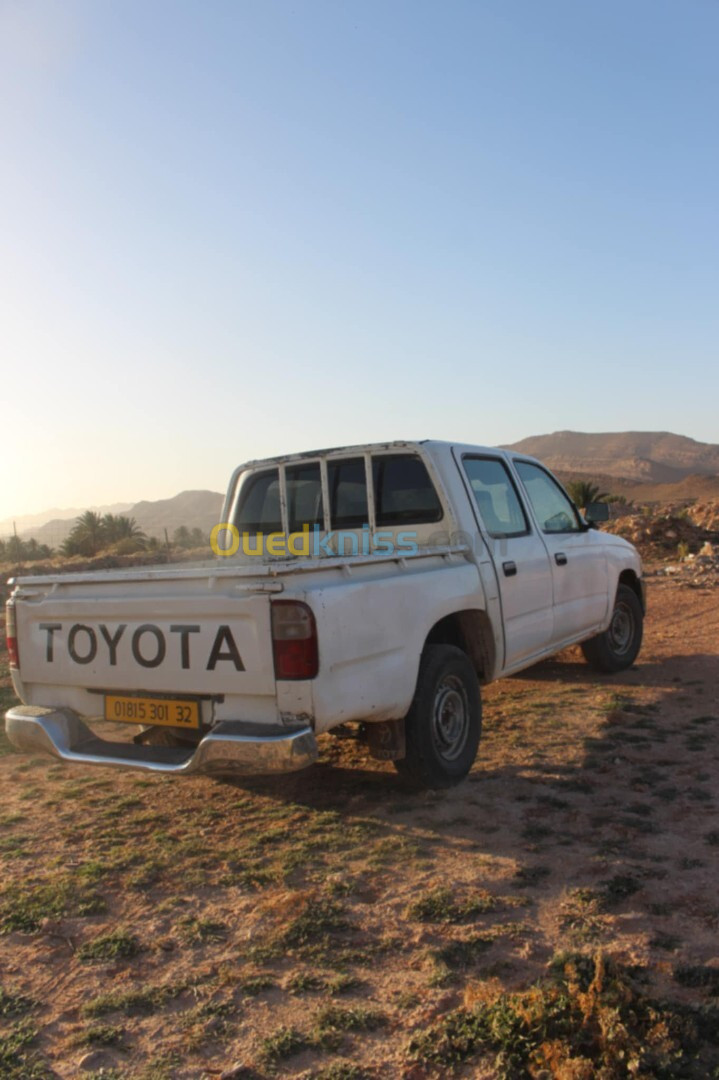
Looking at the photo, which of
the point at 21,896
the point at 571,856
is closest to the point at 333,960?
the point at 571,856

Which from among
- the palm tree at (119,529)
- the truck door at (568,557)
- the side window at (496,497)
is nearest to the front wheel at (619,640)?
the truck door at (568,557)

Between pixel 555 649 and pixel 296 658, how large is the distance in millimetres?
3137

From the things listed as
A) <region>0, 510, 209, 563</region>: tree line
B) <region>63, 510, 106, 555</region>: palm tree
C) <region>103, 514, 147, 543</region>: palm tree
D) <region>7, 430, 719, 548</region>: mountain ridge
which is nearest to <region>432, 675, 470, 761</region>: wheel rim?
<region>0, 510, 209, 563</region>: tree line

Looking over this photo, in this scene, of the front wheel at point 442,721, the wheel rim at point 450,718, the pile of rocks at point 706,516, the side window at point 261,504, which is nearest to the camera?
the front wheel at point 442,721

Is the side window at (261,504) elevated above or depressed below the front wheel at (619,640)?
above

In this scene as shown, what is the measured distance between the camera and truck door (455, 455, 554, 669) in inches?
208

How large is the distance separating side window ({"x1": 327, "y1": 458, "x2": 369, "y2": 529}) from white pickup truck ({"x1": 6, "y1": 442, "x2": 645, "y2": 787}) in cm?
1

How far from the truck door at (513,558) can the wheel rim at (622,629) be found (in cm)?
189

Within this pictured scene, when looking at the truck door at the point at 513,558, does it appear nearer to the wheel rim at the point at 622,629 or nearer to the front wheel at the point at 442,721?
the front wheel at the point at 442,721

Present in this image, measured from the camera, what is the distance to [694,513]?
25562 millimetres

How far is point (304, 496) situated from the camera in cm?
576

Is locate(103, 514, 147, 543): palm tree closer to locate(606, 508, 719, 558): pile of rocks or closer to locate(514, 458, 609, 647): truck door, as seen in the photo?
locate(606, 508, 719, 558): pile of rocks

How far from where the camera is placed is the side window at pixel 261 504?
19.3ft

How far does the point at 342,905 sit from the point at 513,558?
2745mm
